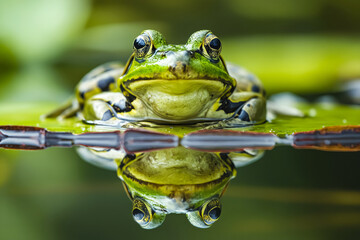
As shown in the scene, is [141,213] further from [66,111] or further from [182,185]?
[66,111]

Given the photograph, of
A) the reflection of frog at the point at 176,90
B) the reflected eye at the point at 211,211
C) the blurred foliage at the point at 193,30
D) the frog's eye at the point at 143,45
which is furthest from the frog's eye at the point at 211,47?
the blurred foliage at the point at 193,30

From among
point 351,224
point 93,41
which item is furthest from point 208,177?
point 93,41

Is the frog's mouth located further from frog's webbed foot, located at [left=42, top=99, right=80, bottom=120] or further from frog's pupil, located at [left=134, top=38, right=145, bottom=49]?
frog's webbed foot, located at [left=42, top=99, right=80, bottom=120]

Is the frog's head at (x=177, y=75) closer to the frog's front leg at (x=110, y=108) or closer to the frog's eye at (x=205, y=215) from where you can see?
the frog's front leg at (x=110, y=108)

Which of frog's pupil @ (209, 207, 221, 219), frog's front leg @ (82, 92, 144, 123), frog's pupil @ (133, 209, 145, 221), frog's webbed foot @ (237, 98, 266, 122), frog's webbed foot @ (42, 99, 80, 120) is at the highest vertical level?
frog's pupil @ (133, 209, 145, 221)

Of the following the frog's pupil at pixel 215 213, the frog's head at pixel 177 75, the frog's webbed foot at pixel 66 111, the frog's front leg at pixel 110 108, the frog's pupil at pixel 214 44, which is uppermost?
the frog's pupil at pixel 214 44

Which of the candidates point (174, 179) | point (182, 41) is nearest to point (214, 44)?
point (174, 179)

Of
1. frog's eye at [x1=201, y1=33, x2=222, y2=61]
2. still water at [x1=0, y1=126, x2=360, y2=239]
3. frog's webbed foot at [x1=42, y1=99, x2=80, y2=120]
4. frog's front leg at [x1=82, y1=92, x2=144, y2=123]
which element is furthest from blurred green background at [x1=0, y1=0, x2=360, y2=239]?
frog's webbed foot at [x1=42, y1=99, x2=80, y2=120]
